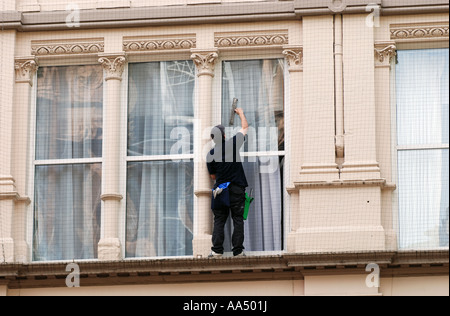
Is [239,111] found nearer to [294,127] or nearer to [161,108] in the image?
[294,127]

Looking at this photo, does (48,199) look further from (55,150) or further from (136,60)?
(136,60)

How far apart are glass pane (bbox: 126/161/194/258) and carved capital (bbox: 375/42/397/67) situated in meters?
3.55

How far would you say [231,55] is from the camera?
90.8 feet

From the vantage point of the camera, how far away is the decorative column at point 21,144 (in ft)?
88.8

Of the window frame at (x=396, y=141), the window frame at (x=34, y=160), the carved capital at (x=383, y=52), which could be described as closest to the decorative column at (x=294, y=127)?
the carved capital at (x=383, y=52)

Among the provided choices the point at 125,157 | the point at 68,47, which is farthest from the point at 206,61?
the point at 68,47

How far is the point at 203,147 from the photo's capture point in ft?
89.1

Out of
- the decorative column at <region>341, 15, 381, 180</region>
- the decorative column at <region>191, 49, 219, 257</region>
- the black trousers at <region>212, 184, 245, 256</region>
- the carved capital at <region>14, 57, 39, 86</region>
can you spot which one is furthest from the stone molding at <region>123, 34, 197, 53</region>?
the black trousers at <region>212, 184, 245, 256</region>

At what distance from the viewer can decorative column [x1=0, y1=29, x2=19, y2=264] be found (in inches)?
1059

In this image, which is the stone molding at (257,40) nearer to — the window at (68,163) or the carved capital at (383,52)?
the carved capital at (383,52)

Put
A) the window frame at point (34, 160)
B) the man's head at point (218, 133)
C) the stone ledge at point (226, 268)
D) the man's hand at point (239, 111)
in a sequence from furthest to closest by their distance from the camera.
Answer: the window frame at point (34, 160), the man's hand at point (239, 111), the man's head at point (218, 133), the stone ledge at point (226, 268)

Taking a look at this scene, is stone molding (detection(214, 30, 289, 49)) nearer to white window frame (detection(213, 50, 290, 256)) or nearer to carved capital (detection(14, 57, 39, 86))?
white window frame (detection(213, 50, 290, 256))

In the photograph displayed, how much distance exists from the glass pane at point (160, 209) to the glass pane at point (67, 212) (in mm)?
585

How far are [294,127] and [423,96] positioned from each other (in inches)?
86.7
